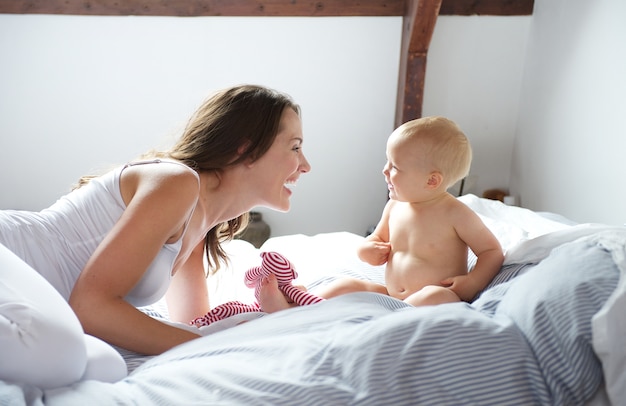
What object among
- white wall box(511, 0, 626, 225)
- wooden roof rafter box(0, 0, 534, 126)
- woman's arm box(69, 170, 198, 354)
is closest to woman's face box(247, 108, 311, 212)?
woman's arm box(69, 170, 198, 354)

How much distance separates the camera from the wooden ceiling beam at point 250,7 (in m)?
3.38

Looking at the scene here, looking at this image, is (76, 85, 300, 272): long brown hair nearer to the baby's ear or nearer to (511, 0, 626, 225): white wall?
the baby's ear

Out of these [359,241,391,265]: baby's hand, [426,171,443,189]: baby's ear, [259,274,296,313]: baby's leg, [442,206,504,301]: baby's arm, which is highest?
[426,171,443,189]: baby's ear

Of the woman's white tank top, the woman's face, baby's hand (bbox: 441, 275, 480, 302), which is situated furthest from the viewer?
the woman's face

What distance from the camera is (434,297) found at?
147 centimetres

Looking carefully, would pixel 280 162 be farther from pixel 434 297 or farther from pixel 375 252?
pixel 434 297

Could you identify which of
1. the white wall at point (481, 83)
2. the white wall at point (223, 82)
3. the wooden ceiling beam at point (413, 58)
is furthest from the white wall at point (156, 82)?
the white wall at point (481, 83)

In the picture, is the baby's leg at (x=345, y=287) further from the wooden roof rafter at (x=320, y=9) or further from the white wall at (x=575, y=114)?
the wooden roof rafter at (x=320, y=9)

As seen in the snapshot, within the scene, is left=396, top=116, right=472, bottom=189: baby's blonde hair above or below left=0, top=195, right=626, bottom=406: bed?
above

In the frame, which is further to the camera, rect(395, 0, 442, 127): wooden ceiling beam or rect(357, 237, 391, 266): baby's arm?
rect(395, 0, 442, 127): wooden ceiling beam

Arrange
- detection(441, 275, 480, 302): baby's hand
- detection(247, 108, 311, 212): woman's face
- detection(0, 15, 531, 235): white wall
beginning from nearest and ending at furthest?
detection(441, 275, 480, 302): baby's hand < detection(247, 108, 311, 212): woman's face < detection(0, 15, 531, 235): white wall

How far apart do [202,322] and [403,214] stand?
1.88 feet

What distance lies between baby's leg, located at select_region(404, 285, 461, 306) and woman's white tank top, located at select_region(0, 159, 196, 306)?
534mm

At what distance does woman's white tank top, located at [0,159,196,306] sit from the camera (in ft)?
4.54
